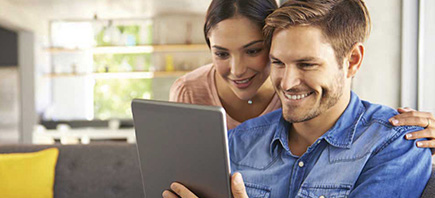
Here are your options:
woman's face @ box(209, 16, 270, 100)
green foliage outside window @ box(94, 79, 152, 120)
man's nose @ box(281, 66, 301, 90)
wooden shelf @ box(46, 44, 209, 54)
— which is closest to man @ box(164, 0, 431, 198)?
man's nose @ box(281, 66, 301, 90)

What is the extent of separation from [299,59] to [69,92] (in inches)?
290

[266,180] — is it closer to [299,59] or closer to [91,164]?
[299,59]

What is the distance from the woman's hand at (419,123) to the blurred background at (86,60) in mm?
5272

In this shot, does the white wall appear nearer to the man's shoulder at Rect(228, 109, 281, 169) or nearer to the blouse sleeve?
the blouse sleeve

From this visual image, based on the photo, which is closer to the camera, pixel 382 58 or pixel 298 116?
pixel 298 116

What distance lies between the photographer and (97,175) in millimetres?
2541

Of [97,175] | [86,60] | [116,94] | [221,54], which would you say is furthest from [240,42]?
[116,94]

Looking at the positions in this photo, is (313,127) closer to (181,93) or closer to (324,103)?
(324,103)

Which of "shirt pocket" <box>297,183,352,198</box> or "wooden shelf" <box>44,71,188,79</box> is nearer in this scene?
"shirt pocket" <box>297,183,352,198</box>

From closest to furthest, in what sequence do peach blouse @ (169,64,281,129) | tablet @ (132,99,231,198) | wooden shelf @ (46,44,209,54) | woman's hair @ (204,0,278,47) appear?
1. tablet @ (132,99,231,198)
2. woman's hair @ (204,0,278,47)
3. peach blouse @ (169,64,281,129)
4. wooden shelf @ (46,44,209,54)

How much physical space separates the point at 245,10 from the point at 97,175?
58.1 inches

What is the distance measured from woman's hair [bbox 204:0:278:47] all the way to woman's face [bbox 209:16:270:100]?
2 cm

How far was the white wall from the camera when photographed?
9.01 ft

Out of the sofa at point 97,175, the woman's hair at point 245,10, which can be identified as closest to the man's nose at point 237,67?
the woman's hair at point 245,10
